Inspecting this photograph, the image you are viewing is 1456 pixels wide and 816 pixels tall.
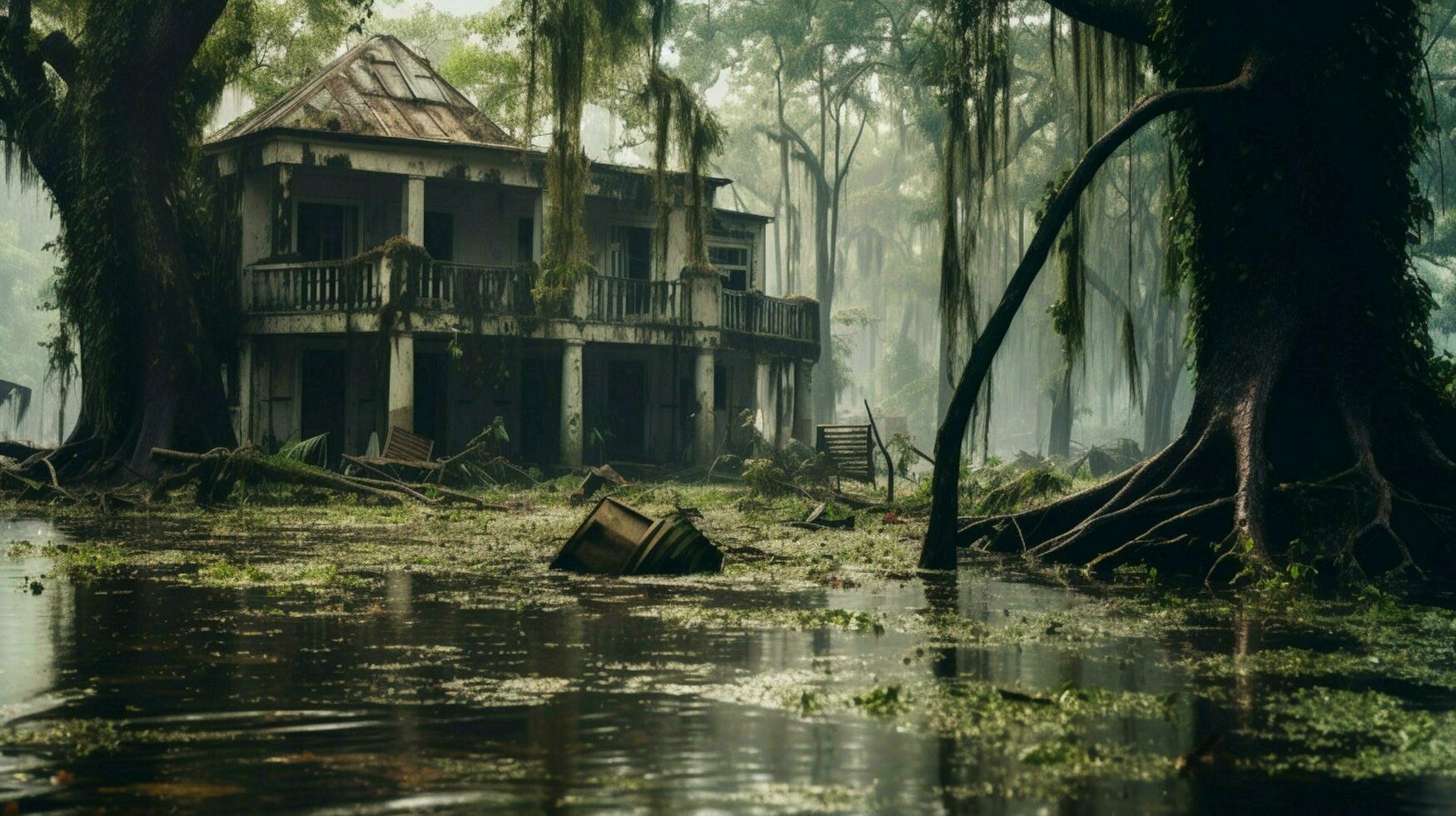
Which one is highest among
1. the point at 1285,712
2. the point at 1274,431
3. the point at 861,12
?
the point at 861,12

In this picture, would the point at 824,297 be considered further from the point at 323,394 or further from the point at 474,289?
the point at 474,289

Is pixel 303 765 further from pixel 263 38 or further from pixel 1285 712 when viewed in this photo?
pixel 263 38

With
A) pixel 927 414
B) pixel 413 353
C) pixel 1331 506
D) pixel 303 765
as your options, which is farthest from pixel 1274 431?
pixel 927 414

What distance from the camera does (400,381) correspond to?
2839 centimetres

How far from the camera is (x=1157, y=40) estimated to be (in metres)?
13.8

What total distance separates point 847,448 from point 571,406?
5.41 meters

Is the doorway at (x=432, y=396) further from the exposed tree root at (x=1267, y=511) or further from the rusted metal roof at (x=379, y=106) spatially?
the exposed tree root at (x=1267, y=511)

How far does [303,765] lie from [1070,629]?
500cm

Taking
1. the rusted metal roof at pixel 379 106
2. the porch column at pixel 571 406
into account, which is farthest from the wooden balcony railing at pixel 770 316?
the rusted metal roof at pixel 379 106

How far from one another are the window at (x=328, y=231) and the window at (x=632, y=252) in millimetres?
5840

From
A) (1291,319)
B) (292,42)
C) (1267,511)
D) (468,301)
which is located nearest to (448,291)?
(468,301)

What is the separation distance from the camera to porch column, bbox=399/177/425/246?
96.0ft

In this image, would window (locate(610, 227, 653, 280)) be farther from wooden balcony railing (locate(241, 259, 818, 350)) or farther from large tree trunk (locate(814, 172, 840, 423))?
large tree trunk (locate(814, 172, 840, 423))

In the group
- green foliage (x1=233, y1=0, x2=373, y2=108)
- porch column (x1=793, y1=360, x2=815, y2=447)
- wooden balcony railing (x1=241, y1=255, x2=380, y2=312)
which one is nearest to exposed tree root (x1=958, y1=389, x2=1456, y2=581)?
wooden balcony railing (x1=241, y1=255, x2=380, y2=312)
